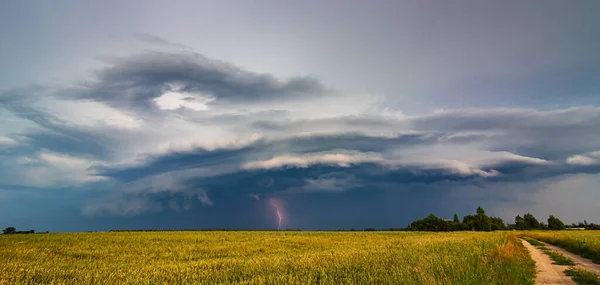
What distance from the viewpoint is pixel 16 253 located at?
27.9 m

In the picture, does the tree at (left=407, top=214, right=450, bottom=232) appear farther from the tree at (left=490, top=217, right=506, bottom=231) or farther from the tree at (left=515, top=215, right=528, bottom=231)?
the tree at (left=515, top=215, right=528, bottom=231)

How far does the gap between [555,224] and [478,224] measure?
148 feet

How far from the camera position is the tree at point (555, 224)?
176250 millimetres

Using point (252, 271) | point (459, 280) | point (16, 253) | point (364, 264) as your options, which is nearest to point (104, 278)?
point (252, 271)

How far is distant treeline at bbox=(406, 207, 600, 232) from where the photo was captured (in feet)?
520

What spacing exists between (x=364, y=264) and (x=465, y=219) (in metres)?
181

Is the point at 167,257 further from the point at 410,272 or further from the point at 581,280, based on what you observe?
the point at 581,280

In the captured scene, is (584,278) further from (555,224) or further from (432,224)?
(555,224)

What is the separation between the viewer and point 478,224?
168m

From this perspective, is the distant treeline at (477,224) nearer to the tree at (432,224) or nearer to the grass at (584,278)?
the tree at (432,224)

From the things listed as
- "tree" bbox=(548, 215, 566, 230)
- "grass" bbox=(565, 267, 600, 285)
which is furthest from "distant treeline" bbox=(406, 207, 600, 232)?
"grass" bbox=(565, 267, 600, 285)

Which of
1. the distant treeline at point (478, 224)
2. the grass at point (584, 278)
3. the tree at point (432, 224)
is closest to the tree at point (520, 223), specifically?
the distant treeline at point (478, 224)

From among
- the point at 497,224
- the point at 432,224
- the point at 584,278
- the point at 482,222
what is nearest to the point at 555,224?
the point at 497,224

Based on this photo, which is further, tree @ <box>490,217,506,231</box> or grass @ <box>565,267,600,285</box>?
tree @ <box>490,217,506,231</box>
